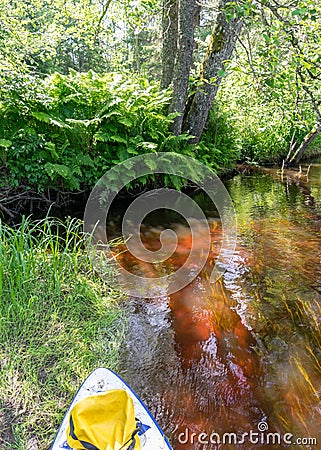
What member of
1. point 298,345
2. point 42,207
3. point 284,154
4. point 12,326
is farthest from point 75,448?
point 284,154

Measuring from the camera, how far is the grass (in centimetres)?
173

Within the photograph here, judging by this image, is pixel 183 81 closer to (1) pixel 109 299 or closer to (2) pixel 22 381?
(1) pixel 109 299

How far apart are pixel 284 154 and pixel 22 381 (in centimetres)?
1212

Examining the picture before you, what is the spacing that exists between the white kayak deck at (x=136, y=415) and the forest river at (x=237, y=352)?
22 centimetres

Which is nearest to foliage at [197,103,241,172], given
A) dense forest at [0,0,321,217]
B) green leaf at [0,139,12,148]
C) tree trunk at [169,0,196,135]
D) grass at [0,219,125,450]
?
dense forest at [0,0,321,217]

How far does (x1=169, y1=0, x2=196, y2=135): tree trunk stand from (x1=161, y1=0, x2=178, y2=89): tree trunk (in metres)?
0.84

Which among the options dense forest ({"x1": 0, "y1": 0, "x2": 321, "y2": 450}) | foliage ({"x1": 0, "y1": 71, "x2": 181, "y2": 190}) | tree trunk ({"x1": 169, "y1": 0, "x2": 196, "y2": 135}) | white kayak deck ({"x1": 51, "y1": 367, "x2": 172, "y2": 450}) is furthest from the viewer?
tree trunk ({"x1": 169, "y1": 0, "x2": 196, "y2": 135})

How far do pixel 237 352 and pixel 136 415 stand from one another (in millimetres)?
1014

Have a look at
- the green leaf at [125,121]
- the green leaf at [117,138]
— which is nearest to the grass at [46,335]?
the green leaf at [117,138]

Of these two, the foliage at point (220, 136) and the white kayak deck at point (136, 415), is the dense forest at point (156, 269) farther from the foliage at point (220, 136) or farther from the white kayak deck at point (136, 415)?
the foliage at point (220, 136)

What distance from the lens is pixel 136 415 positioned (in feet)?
5.23

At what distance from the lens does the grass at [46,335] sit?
68.2 inches

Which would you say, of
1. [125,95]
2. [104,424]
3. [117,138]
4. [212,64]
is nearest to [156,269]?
[104,424]

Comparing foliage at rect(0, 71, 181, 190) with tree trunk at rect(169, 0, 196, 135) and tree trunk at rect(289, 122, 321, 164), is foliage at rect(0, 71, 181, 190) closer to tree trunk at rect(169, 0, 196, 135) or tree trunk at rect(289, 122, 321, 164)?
tree trunk at rect(169, 0, 196, 135)
